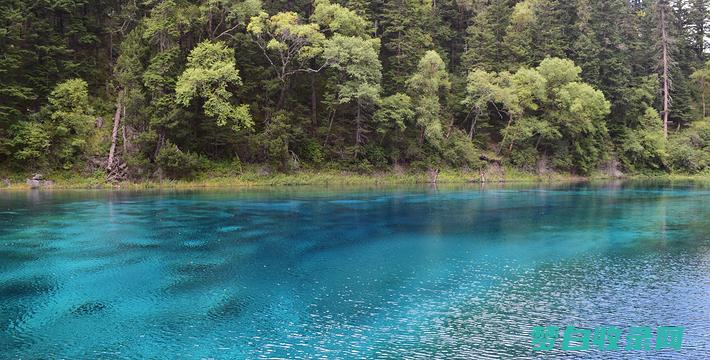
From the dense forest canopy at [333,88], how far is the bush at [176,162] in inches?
5.9

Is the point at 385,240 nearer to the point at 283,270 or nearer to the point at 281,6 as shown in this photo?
the point at 283,270

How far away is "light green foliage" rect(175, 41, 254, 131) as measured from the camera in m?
39.5

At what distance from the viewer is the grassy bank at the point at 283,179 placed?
39906mm

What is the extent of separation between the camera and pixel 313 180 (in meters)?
46.8

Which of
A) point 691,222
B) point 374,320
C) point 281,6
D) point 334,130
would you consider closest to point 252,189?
point 334,130

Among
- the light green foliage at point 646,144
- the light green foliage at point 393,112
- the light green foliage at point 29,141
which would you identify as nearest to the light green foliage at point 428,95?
the light green foliage at point 393,112

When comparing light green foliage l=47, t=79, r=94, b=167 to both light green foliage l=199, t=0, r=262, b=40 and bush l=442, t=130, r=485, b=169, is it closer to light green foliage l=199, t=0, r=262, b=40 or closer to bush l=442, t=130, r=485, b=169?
light green foliage l=199, t=0, r=262, b=40

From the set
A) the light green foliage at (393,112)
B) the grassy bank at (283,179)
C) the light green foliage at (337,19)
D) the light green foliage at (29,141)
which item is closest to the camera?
the light green foliage at (29,141)

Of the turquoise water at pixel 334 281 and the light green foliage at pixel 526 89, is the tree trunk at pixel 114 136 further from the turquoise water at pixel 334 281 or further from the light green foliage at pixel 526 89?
the light green foliage at pixel 526 89

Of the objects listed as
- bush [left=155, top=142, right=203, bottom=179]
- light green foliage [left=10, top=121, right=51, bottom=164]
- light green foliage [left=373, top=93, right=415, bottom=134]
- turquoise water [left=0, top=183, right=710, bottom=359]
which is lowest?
turquoise water [left=0, top=183, right=710, bottom=359]

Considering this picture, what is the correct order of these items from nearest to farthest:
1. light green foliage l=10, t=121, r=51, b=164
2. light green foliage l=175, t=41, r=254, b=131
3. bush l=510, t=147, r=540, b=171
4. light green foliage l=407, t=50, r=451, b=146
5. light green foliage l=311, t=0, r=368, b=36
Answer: light green foliage l=10, t=121, r=51, b=164 → light green foliage l=175, t=41, r=254, b=131 → light green foliage l=311, t=0, r=368, b=36 → light green foliage l=407, t=50, r=451, b=146 → bush l=510, t=147, r=540, b=171

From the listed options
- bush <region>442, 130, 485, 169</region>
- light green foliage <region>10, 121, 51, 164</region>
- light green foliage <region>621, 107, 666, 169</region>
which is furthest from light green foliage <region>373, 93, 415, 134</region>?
light green foliage <region>621, 107, 666, 169</region>

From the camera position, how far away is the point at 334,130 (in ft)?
164

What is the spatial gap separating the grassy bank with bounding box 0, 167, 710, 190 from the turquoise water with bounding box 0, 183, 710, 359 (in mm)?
12330
